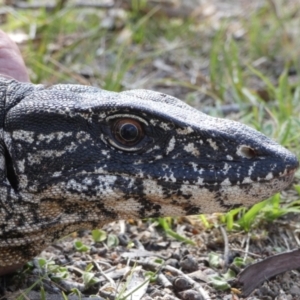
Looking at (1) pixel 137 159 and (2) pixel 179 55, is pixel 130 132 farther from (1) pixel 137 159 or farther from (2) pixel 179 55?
(2) pixel 179 55

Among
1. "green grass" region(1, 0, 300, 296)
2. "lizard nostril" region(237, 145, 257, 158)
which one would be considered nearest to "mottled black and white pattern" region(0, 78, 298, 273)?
"lizard nostril" region(237, 145, 257, 158)

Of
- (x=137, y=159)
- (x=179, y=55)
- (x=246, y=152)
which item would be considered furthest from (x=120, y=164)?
(x=179, y=55)

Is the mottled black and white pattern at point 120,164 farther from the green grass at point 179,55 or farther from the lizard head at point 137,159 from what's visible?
the green grass at point 179,55

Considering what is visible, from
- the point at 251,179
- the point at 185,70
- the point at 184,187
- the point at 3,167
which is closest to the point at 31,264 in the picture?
the point at 3,167

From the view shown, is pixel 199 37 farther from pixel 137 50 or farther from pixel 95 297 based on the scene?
pixel 95 297

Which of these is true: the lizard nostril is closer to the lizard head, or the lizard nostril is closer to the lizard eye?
the lizard head

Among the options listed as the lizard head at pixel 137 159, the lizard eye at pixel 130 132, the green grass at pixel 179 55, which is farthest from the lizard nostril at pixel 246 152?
the green grass at pixel 179 55

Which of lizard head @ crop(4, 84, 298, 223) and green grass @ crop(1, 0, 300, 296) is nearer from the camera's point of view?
lizard head @ crop(4, 84, 298, 223)
